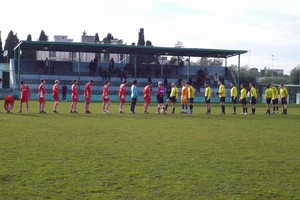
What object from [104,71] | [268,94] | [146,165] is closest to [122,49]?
[104,71]

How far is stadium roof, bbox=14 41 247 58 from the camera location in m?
51.0

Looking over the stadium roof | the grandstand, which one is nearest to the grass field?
the stadium roof

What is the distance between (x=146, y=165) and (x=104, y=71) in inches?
1879

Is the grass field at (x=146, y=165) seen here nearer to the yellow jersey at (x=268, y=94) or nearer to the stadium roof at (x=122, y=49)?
the yellow jersey at (x=268, y=94)

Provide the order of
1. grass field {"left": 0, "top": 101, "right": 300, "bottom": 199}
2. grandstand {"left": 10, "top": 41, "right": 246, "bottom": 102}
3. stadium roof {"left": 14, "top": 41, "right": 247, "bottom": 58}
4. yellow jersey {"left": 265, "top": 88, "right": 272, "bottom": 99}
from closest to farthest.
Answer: grass field {"left": 0, "top": 101, "right": 300, "bottom": 199} → yellow jersey {"left": 265, "top": 88, "right": 272, "bottom": 99} → stadium roof {"left": 14, "top": 41, "right": 247, "bottom": 58} → grandstand {"left": 10, "top": 41, "right": 246, "bottom": 102}

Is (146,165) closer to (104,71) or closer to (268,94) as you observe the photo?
(268,94)

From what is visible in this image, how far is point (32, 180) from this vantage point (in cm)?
777

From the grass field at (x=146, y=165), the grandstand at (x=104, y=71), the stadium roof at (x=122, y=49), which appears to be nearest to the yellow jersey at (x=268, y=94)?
the grass field at (x=146, y=165)

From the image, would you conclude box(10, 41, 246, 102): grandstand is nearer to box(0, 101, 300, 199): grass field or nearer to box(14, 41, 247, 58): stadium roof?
box(14, 41, 247, 58): stadium roof

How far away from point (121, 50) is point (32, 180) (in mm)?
48584

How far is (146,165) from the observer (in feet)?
30.5

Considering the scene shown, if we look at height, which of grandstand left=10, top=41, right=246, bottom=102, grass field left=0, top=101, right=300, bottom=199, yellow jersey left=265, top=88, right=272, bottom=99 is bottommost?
grass field left=0, top=101, right=300, bottom=199

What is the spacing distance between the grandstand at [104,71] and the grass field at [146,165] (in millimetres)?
38096

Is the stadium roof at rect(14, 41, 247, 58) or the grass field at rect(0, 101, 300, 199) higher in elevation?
the stadium roof at rect(14, 41, 247, 58)
